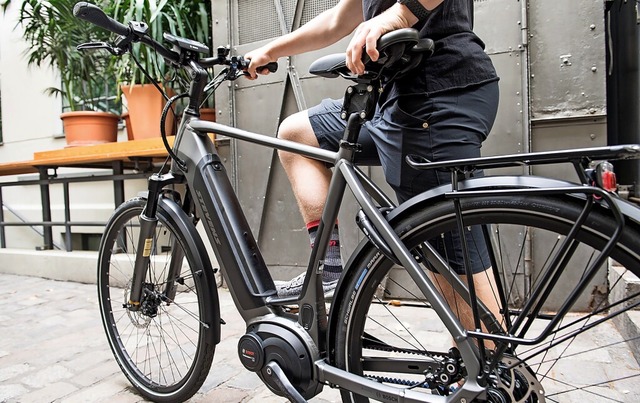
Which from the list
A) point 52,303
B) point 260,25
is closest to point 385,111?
point 260,25

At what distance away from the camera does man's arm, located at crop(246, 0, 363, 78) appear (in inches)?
68.9

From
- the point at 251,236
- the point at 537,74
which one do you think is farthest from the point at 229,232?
the point at 537,74

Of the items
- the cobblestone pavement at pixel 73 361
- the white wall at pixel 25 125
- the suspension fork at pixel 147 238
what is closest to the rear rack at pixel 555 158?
the suspension fork at pixel 147 238

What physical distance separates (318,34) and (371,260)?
0.98 meters

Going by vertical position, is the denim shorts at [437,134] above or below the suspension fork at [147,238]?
above

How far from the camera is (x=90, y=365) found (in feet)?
7.96

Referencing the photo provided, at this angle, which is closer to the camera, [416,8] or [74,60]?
[416,8]

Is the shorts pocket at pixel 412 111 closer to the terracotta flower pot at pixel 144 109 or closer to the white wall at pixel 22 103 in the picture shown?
the terracotta flower pot at pixel 144 109

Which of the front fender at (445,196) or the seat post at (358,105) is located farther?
the seat post at (358,105)

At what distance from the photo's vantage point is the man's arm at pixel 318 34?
5.74ft

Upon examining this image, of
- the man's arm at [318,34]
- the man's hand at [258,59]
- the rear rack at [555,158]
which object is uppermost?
the man's arm at [318,34]

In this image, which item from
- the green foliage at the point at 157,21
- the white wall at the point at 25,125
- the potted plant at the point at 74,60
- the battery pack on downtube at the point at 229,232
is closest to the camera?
the battery pack on downtube at the point at 229,232

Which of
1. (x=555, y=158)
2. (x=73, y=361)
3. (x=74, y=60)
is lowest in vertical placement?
(x=73, y=361)

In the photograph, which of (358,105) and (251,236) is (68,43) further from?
(358,105)
